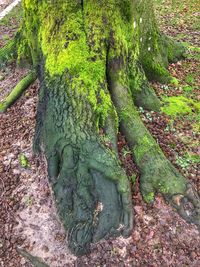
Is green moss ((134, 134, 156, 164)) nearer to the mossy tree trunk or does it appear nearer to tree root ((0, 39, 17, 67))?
the mossy tree trunk

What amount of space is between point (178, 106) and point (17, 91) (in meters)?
2.95

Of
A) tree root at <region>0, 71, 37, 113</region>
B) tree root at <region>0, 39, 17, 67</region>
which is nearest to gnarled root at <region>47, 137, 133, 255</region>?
tree root at <region>0, 71, 37, 113</region>

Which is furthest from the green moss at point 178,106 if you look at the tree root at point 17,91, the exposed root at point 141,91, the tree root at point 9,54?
the tree root at point 9,54

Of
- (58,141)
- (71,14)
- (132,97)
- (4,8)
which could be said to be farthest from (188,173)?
(4,8)

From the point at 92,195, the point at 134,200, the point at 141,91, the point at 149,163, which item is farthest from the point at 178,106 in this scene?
the point at 92,195

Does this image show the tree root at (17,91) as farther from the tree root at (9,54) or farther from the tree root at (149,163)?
the tree root at (149,163)

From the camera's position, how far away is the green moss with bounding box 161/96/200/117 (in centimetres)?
609

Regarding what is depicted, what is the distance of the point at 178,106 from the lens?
20.4 feet

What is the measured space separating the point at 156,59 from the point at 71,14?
232 cm

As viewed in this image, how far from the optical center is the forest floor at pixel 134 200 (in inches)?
167

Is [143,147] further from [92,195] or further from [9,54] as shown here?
[9,54]

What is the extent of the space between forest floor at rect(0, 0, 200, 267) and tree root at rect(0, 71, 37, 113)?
0.09 metres

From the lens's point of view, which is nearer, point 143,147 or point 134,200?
point 134,200

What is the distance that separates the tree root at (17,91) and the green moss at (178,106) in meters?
2.51
